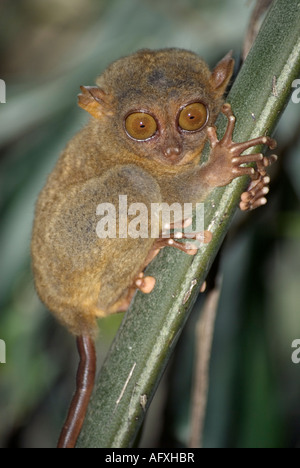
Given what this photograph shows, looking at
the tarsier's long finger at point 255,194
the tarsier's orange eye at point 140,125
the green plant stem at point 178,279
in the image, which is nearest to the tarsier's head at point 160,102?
the tarsier's orange eye at point 140,125

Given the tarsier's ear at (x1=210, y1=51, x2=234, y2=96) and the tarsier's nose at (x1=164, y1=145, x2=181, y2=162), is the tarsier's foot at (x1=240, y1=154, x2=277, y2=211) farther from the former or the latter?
the tarsier's ear at (x1=210, y1=51, x2=234, y2=96)

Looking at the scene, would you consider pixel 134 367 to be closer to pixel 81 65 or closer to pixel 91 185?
pixel 91 185

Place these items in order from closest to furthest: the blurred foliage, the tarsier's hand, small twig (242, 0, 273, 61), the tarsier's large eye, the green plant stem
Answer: the green plant stem < the tarsier's hand < small twig (242, 0, 273, 61) < the tarsier's large eye < the blurred foliage

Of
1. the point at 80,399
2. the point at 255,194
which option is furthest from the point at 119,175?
the point at 80,399

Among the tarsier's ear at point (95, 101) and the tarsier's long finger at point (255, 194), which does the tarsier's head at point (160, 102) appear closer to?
the tarsier's ear at point (95, 101)

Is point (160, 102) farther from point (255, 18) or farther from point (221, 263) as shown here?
point (221, 263)

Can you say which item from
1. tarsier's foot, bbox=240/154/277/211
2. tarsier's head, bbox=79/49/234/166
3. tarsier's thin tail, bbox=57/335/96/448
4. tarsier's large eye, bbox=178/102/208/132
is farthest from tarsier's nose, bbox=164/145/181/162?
tarsier's thin tail, bbox=57/335/96/448
